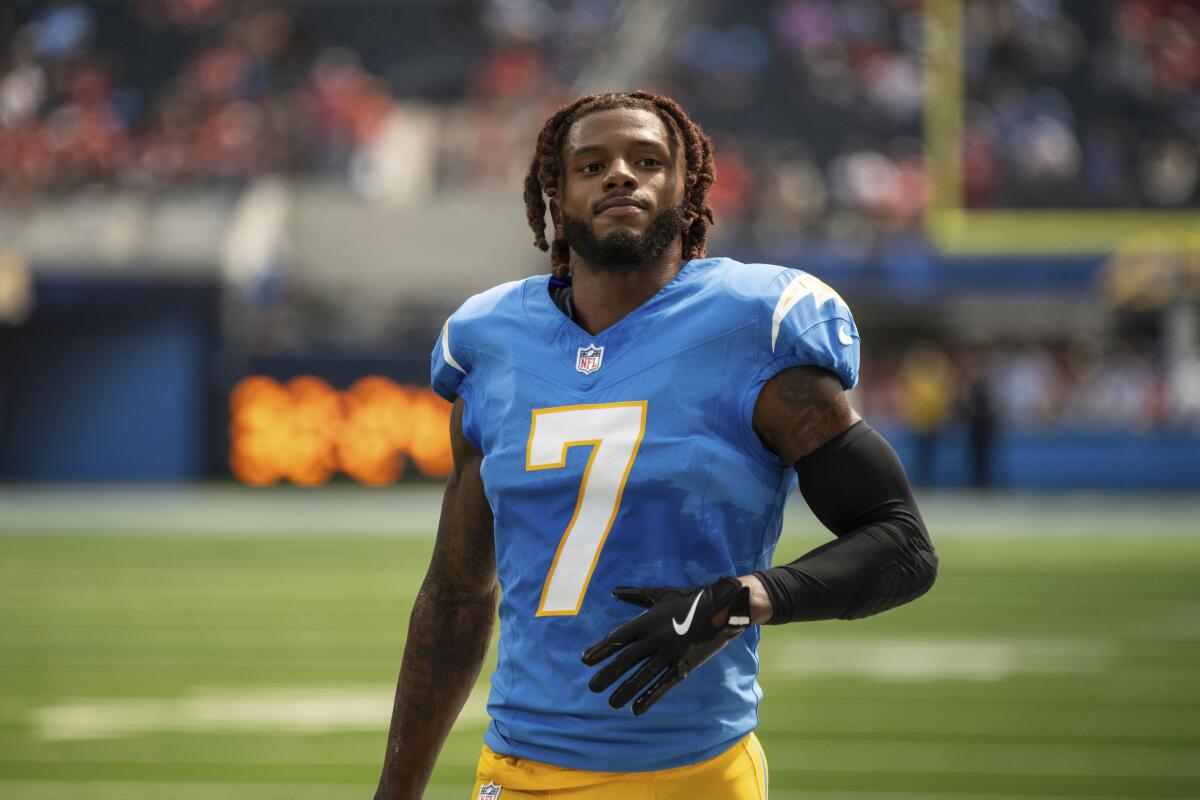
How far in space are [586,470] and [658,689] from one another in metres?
0.30

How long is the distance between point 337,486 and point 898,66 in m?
9.08

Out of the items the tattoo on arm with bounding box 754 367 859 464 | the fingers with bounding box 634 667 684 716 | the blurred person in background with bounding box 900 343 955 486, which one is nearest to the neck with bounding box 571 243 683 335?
the tattoo on arm with bounding box 754 367 859 464

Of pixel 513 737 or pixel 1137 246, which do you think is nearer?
pixel 513 737

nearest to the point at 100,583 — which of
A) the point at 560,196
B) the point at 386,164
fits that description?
the point at 560,196

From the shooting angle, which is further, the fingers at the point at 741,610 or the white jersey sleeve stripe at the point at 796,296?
the white jersey sleeve stripe at the point at 796,296

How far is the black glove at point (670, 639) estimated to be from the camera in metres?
1.91

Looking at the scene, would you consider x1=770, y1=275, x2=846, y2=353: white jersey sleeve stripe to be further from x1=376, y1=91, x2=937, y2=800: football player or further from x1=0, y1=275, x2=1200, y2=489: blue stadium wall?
x1=0, y1=275, x2=1200, y2=489: blue stadium wall

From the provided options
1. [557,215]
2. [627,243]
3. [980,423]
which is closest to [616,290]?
[627,243]

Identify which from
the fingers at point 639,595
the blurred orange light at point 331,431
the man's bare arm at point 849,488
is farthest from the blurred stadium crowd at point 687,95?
the fingers at point 639,595

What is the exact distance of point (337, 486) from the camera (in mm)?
18938

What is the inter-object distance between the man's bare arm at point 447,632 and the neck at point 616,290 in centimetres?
25

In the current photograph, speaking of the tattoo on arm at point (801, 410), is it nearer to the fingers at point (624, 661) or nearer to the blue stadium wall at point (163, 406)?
the fingers at point (624, 661)

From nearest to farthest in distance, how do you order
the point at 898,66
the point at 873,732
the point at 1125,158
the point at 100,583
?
the point at 873,732 < the point at 100,583 < the point at 1125,158 < the point at 898,66

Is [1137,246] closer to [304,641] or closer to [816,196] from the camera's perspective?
[816,196]
